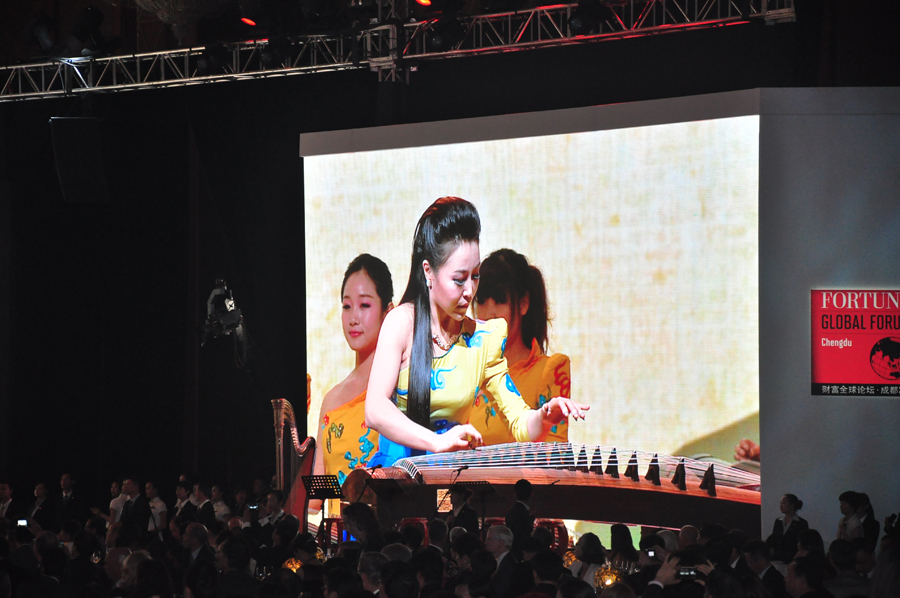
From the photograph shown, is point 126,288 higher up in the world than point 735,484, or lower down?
higher up

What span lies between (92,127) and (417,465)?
16.8 feet

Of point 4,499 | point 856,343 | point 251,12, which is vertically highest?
point 251,12

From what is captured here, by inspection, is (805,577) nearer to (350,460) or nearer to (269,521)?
(269,521)

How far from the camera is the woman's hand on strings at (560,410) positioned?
895 cm

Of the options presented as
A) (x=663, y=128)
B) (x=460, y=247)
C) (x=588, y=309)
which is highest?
(x=663, y=128)

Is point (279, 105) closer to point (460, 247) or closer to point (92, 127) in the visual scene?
point (92, 127)

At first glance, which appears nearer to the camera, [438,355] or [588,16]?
[588,16]

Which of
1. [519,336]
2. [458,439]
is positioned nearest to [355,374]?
[458,439]

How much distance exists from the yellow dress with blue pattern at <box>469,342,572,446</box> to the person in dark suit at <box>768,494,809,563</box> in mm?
2314

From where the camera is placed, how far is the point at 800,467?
8.23 meters

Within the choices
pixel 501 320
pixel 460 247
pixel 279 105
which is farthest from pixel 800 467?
pixel 279 105

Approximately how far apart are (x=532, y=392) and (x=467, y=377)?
2.20 ft

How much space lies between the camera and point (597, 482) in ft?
28.7

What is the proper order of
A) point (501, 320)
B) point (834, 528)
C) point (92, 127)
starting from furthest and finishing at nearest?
point (92, 127) → point (501, 320) → point (834, 528)
